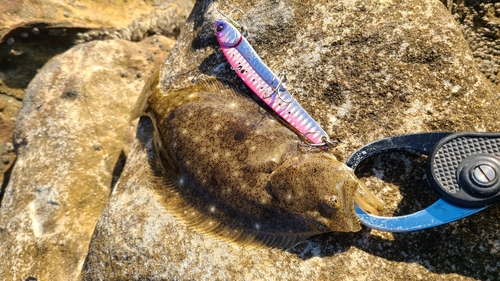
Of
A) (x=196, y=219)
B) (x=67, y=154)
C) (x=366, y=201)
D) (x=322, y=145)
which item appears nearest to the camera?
(x=366, y=201)

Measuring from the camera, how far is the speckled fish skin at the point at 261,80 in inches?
116

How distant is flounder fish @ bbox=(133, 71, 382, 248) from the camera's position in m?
2.61

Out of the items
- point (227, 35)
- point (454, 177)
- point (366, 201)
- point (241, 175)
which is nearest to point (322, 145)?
point (366, 201)

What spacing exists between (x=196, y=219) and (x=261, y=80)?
1.28 m

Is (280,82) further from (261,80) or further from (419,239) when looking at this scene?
(419,239)

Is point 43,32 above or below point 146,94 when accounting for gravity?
below

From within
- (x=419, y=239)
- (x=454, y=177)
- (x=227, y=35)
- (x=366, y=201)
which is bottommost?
(x=419, y=239)

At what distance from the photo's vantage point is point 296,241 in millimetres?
2742

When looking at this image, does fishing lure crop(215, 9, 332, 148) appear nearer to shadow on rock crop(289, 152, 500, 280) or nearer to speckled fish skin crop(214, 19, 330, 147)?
speckled fish skin crop(214, 19, 330, 147)

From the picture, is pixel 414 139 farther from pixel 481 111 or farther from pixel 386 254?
pixel 386 254

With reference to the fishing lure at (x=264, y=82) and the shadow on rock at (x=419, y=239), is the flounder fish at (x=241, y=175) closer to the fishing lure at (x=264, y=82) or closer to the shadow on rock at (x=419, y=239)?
the fishing lure at (x=264, y=82)

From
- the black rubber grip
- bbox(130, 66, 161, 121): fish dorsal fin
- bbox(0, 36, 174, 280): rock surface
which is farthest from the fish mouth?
bbox(0, 36, 174, 280): rock surface

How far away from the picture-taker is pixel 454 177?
245cm

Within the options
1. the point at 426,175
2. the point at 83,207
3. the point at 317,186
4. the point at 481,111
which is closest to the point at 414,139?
the point at 426,175
